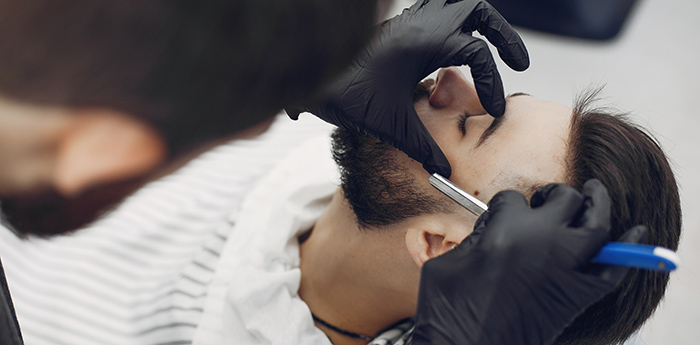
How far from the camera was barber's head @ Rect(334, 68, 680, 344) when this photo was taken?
2.99 feet

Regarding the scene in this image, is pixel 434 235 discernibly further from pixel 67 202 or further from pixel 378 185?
pixel 67 202

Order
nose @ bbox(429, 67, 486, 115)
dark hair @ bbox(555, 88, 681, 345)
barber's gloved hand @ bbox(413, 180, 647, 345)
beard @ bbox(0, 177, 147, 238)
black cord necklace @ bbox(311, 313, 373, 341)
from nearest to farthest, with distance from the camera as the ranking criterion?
beard @ bbox(0, 177, 147, 238) < barber's gloved hand @ bbox(413, 180, 647, 345) < dark hair @ bbox(555, 88, 681, 345) < nose @ bbox(429, 67, 486, 115) < black cord necklace @ bbox(311, 313, 373, 341)

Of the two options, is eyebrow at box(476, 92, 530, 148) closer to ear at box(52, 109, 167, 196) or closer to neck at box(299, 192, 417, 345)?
neck at box(299, 192, 417, 345)

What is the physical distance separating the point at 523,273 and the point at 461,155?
0.96 feet

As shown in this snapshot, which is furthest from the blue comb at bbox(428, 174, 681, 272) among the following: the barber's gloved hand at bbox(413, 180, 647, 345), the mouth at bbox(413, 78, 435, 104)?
the mouth at bbox(413, 78, 435, 104)

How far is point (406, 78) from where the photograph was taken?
93 cm

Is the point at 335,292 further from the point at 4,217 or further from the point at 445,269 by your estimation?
the point at 4,217

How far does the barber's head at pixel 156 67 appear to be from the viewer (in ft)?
1.15

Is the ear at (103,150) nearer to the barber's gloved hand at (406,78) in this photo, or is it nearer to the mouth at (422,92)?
the barber's gloved hand at (406,78)

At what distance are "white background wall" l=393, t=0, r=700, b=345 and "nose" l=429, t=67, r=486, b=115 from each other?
1.12 m

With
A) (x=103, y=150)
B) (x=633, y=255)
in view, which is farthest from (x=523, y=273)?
(x=103, y=150)

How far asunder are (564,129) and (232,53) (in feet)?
2.57

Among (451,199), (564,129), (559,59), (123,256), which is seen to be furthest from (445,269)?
(559,59)

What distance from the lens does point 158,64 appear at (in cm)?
37
